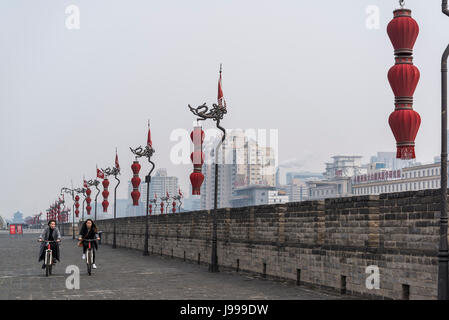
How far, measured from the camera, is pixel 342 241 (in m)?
17.1

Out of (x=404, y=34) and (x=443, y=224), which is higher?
(x=404, y=34)

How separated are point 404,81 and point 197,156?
48.7 feet

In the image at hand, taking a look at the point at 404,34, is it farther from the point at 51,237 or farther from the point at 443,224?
the point at 51,237

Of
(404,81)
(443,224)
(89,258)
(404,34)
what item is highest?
(404,34)

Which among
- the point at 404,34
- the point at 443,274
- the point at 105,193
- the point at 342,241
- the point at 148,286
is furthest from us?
the point at 105,193

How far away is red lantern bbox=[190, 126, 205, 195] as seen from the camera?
27.0 metres

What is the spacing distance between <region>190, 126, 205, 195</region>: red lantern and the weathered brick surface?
160cm

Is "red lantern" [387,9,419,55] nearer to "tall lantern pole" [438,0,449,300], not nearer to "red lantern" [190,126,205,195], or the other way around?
"tall lantern pole" [438,0,449,300]

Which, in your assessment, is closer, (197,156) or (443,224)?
(443,224)

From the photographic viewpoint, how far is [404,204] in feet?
47.0
